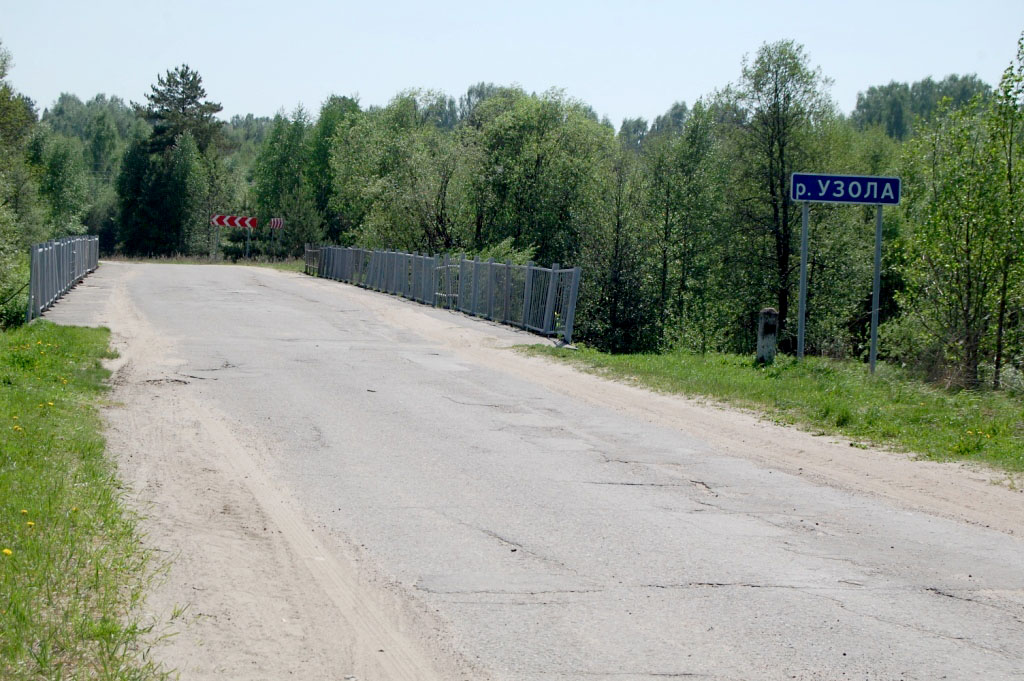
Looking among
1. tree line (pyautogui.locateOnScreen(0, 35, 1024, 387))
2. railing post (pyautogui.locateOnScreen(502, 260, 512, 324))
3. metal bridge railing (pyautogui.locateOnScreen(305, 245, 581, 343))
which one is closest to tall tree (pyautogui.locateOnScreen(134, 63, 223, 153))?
tree line (pyautogui.locateOnScreen(0, 35, 1024, 387))

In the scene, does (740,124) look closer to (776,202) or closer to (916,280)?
(776,202)

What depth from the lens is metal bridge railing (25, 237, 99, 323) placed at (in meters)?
20.7

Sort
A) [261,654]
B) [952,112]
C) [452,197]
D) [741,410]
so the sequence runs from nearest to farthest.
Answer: [261,654]
[741,410]
[952,112]
[452,197]

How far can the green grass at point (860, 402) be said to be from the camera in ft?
32.7

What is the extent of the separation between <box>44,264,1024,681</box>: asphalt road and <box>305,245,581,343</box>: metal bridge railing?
29.4 feet

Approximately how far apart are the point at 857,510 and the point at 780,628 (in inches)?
111

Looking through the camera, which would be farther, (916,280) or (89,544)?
(916,280)

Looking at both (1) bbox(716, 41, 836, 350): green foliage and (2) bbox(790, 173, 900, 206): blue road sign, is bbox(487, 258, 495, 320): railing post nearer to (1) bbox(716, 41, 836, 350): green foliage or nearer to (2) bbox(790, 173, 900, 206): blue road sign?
(2) bbox(790, 173, 900, 206): blue road sign

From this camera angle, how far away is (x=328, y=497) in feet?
24.3

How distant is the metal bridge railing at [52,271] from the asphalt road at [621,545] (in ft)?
34.5

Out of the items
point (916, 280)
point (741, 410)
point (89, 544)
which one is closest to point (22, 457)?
point (89, 544)

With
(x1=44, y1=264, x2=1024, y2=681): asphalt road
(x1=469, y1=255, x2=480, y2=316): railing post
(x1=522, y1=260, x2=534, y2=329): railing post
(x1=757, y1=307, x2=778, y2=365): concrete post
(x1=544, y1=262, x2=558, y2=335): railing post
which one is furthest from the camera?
(x1=469, y1=255, x2=480, y2=316): railing post

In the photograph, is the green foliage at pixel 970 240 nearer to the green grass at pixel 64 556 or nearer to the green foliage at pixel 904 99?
the green grass at pixel 64 556

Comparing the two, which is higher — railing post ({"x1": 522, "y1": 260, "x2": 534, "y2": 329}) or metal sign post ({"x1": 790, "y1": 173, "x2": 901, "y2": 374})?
metal sign post ({"x1": 790, "y1": 173, "x2": 901, "y2": 374})
